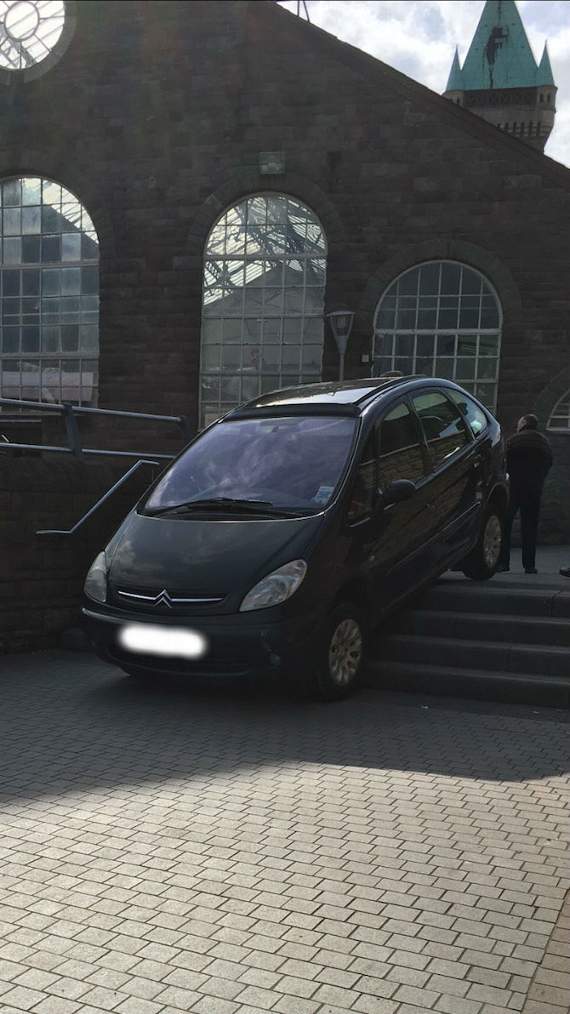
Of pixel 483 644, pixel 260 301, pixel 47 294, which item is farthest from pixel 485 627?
pixel 47 294

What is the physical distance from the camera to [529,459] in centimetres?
995

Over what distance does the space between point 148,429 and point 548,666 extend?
15.4 metres

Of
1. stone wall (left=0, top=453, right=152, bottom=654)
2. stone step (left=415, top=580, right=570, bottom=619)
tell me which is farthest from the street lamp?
stone step (left=415, top=580, right=570, bottom=619)

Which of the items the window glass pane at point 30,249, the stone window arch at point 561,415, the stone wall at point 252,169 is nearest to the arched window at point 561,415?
the stone window arch at point 561,415

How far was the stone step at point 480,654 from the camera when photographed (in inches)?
264

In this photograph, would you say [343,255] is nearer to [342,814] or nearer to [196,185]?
[196,185]

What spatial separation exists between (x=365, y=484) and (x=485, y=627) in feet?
4.92

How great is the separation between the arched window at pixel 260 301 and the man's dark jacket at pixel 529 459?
36.4 ft

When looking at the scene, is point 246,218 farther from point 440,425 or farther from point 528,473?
point 440,425

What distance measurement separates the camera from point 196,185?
821 inches

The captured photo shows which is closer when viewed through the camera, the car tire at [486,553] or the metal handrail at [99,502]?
the metal handrail at [99,502]

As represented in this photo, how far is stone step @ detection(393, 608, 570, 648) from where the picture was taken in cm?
707

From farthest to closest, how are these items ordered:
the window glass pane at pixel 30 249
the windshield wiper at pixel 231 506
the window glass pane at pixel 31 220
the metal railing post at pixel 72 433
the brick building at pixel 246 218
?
the window glass pane at pixel 30 249
the window glass pane at pixel 31 220
the brick building at pixel 246 218
the metal railing post at pixel 72 433
the windshield wiper at pixel 231 506

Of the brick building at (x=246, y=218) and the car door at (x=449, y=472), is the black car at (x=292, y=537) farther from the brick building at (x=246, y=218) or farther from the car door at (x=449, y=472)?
the brick building at (x=246, y=218)
